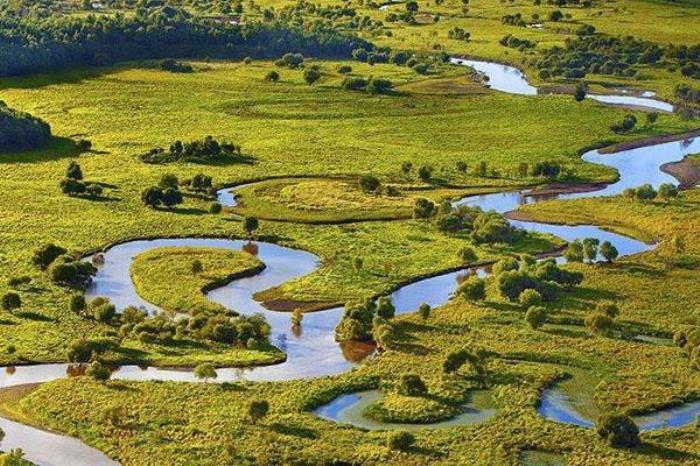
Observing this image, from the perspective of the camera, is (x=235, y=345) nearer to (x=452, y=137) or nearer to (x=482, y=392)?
(x=482, y=392)

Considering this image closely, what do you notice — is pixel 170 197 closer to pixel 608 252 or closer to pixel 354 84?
pixel 608 252

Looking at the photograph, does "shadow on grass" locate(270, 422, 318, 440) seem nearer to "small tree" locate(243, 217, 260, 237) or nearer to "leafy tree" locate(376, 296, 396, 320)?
"leafy tree" locate(376, 296, 396, 320)

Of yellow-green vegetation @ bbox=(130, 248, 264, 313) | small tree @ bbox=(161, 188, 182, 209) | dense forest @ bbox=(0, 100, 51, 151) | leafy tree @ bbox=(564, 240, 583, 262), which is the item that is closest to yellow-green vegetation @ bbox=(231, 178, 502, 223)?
small tree @ bbox=(161, 188, 182, 209)

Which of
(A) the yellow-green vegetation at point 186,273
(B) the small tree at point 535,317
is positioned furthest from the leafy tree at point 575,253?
(A) the yellow-green vegetation at point 186,273

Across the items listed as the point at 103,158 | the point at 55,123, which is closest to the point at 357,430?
the point at 103,158

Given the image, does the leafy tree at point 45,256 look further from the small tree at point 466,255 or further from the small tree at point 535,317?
the small tree at point 535,317

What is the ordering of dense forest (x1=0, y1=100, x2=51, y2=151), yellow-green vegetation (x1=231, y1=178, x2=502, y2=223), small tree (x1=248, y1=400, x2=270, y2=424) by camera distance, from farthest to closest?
dense forest (x1=0, y1=100, x2=51, y2=151) → yellow-green vegetation (x1=231, y1=178, x2=502, y2=223) → small tree (x1=248, y1=400, x2=270, y2=424)
